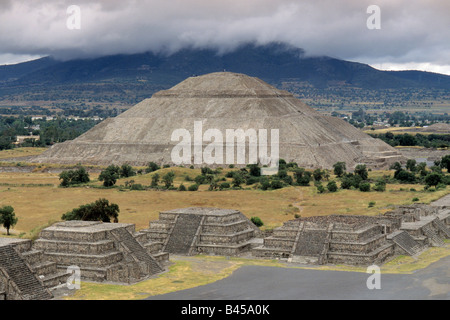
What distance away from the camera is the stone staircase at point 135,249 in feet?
195

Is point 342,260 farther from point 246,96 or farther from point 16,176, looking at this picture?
point 246,96

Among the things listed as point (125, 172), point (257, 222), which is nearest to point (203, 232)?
point (257, 222)

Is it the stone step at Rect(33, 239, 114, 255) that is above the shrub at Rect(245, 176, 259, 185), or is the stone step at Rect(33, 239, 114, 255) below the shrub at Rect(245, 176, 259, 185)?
above

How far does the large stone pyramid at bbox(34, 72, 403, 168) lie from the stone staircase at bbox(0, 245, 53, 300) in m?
105

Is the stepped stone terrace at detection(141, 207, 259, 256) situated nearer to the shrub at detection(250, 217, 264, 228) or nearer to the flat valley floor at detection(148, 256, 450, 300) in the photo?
the flat valley floor at detection(148, 256, 450, 300)

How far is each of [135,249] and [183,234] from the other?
33.4 ft

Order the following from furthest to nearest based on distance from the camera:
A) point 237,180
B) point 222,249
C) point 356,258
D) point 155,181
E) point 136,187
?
1. point 155,181
2. point 237,180
3. point 136,187
4. point 222,249
5. point 356,258

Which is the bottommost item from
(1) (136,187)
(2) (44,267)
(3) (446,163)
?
(1) (136,187)

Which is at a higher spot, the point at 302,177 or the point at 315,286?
the point at 302,177

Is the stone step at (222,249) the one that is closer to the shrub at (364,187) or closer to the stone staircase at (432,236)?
the stone staircase at (432,236)

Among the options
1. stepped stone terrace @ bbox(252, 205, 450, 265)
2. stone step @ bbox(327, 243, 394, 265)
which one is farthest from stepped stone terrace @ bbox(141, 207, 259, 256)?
stone step @ bbox(327, 243, 394, 265)

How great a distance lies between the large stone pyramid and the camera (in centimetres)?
16300

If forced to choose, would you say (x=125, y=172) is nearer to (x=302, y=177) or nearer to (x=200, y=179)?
(x=200, y=179)

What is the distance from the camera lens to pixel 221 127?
168625mm
